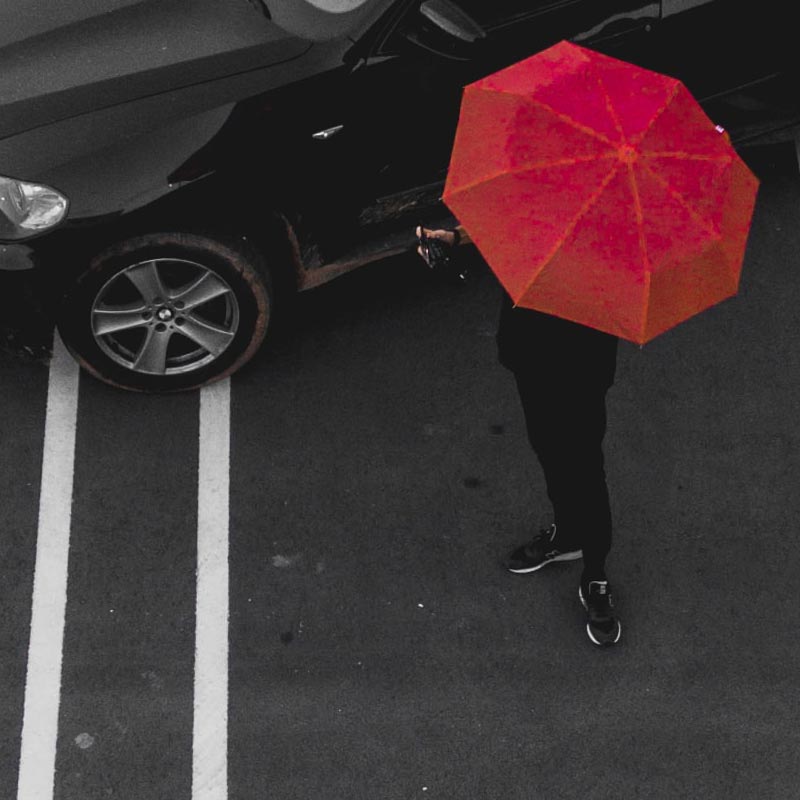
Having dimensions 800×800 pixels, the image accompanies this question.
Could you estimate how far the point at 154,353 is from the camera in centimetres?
538

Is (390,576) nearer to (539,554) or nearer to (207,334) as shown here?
(539,554)

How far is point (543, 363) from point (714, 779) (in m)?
1.88

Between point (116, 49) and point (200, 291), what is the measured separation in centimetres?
99

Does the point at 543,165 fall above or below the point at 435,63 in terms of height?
above

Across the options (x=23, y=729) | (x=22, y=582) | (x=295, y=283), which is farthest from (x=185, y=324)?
(x=23, y=729)

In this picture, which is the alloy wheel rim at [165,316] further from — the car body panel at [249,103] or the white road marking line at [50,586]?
the white road marking line at [50,586]

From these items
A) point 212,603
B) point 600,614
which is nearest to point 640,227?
point 600,614

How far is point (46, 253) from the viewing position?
4.88 meters

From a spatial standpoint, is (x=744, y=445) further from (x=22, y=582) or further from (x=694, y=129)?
(x=22, y=582)

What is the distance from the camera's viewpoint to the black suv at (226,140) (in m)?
4.79

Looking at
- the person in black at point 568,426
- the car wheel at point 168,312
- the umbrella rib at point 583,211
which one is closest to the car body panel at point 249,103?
the car wheel at point 168,312

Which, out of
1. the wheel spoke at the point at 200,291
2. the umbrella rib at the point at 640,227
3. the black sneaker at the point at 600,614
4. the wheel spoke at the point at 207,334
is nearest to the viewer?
the umbrella rib at the point at 640,227

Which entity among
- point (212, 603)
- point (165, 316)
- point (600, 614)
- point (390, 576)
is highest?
A: point (165, 316)

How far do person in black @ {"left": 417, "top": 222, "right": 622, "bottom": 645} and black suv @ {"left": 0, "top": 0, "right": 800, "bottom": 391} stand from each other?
0.94 metres
